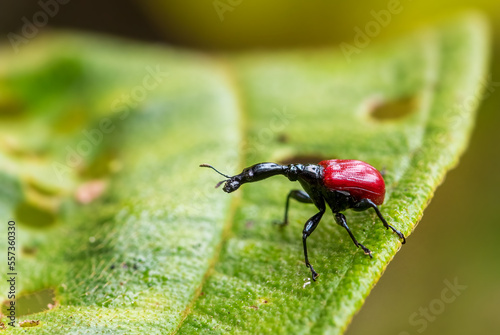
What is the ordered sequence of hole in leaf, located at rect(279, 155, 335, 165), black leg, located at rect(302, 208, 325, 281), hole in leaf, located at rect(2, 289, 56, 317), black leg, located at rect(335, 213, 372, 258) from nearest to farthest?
black leg, located at rect(335, 213, 372, 258) → hole in leaf, located at rect(2, 289, 56, 317) → black leg, located at rect(302, 208, 325, 281) → hole in leaf, located at rect(279, 155, 335, 165)

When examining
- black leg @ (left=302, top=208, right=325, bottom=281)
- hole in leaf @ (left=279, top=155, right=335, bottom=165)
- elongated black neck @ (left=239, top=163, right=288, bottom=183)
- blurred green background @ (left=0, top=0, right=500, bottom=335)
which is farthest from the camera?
blurred green background @ (left=0, top=0, right=500, bottom=335)

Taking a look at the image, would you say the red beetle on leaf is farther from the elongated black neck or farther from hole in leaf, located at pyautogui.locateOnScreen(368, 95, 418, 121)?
hole in leaf, located at pyautogui.locateOnScreen(368, 95, 418, 121)

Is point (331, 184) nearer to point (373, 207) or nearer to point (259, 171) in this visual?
point (373, 207)

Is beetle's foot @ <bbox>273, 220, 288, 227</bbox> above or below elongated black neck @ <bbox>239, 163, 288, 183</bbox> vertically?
below

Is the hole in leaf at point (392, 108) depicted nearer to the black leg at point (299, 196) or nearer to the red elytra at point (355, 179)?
the red elytra at point (355, 179)

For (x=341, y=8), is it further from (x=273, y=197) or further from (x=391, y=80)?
(x=273, y=197)

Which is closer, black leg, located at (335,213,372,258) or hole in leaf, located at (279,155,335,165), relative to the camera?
black leg, located at (335,213,372,258)

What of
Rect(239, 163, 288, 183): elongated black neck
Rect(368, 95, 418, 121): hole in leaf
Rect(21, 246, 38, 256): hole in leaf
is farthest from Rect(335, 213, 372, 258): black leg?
Rect(21, 246, 38, 256): hole in leaf

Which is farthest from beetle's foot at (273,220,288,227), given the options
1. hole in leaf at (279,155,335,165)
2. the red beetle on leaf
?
hole in leaf at (279,155,335,165)
